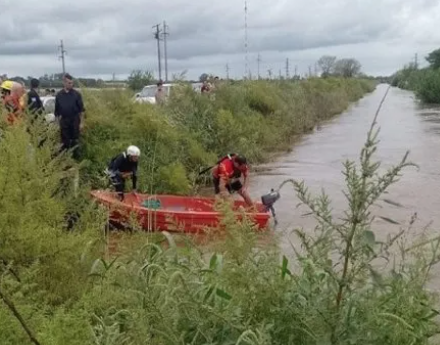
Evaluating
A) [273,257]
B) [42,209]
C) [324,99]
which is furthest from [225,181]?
[324,99]

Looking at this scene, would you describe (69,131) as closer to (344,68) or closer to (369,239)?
(369,239)

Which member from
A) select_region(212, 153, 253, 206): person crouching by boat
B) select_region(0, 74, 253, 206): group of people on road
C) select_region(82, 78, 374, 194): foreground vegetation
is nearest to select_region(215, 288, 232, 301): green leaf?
select_region(82, 78, 374, 194): foreground vegetation

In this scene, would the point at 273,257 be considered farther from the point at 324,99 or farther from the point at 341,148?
the point at 324,99

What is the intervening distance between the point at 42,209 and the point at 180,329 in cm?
182

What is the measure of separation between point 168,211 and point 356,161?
174 inches

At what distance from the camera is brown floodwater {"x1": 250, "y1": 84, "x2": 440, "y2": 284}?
1166 cm

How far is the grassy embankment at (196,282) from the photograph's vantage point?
2602mm

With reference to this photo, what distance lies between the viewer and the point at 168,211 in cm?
930

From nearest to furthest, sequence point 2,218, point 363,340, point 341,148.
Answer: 1. point 363,340
2. point 2,218
3. point 341,148

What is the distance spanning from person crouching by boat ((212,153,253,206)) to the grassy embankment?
5.97 metres

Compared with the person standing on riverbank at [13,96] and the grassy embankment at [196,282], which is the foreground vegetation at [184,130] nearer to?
the person standing on riverbank at [13,96]

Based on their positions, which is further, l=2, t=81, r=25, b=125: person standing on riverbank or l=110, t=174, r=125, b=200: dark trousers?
l=110, t=174, r=125, b=200: dark trousers

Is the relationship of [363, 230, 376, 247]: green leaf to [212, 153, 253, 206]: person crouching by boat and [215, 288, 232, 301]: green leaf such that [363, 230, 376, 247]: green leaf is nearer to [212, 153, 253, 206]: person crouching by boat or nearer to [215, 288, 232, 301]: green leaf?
[215, 288, 232, 301]: green leaf

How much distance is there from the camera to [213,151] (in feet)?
53.0
